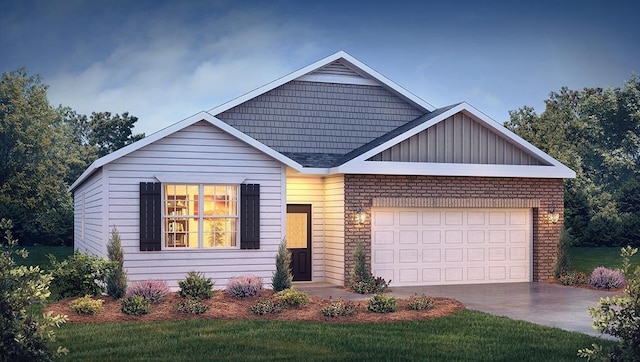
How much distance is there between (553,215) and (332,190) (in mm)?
6145

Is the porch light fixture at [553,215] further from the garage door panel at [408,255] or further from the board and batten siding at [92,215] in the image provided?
the board and batten siding at [92,215]

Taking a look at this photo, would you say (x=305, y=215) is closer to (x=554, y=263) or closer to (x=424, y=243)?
(x=424, y=243)

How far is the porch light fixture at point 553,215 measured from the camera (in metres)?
20.5

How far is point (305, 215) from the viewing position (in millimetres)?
20219

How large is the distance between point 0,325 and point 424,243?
12.7 m

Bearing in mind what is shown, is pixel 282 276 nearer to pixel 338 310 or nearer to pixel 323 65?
pixel 338 310

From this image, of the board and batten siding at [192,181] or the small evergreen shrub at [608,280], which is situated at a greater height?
the board and batten siding at [192,181]

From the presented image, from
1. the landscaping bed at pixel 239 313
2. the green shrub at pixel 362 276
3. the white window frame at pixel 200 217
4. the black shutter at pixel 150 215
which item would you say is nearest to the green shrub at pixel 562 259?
the green shrub at pixel 362 276

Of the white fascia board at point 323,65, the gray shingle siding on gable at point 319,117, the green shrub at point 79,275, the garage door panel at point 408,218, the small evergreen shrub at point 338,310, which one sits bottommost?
the small evergreen shrub at point 338,310

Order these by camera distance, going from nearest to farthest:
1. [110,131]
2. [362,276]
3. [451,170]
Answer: [362,276], [451,170], [110,131]

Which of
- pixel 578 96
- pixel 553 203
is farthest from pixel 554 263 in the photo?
pixel 578 96

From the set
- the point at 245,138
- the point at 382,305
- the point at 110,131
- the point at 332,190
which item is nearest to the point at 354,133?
the point at 332,190

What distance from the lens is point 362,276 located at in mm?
18109

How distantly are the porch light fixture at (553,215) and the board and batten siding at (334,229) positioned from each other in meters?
5.98
